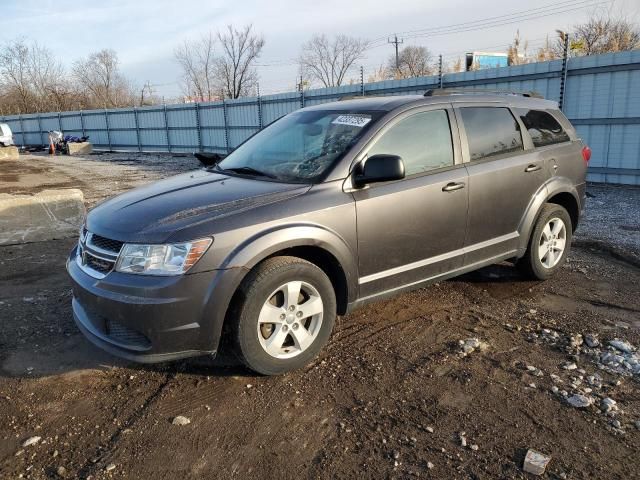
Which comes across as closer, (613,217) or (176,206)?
(176,206)

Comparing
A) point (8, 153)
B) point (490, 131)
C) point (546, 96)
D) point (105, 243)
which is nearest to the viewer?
point (105, 243)

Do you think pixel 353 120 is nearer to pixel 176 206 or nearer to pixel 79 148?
pixel 176 206

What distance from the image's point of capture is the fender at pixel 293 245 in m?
3.09

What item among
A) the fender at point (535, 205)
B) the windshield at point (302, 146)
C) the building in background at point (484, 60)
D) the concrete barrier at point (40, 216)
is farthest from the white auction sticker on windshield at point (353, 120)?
the building in background at point (484, 60)

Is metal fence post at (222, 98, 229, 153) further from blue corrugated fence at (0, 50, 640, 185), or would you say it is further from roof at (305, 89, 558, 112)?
roof at (305, 89, 558, 112)

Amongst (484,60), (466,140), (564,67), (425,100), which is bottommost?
(466,140)

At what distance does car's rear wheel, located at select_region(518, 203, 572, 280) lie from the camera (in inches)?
193

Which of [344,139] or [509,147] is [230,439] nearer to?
[344,139]

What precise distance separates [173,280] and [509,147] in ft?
10.6

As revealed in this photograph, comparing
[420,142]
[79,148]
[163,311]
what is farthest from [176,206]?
[79,148]

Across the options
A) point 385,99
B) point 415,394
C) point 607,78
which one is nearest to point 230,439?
point 415,394

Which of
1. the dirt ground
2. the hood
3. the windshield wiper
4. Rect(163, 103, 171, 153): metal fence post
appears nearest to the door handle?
the dirt ground

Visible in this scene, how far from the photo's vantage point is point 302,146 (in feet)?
13.4

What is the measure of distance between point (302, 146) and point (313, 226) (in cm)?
98
